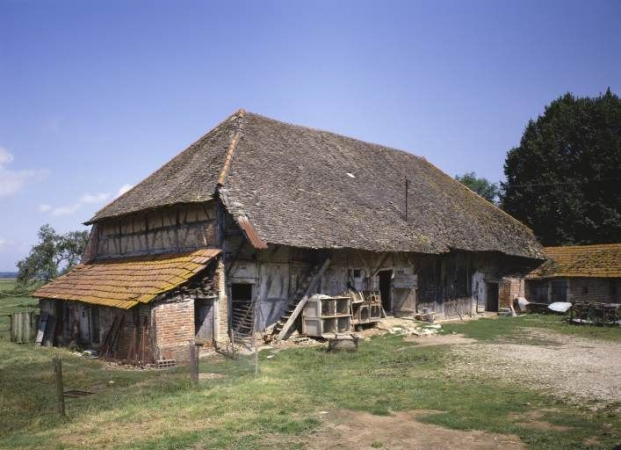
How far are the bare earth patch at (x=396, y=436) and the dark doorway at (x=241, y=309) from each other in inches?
353

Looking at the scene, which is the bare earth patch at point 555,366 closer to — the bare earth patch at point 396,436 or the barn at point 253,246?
the bare earth patch at point 396,436

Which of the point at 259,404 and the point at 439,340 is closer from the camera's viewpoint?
the point at 259,404

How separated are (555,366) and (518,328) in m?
9.17

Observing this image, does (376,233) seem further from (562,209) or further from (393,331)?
(562,209)

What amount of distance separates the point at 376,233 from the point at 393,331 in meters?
3.71

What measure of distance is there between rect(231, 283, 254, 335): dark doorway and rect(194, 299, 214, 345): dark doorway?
2.98 feet

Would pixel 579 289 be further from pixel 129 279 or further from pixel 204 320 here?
pixel 129 279

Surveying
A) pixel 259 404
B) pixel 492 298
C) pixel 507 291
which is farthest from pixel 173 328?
pixel 492 298

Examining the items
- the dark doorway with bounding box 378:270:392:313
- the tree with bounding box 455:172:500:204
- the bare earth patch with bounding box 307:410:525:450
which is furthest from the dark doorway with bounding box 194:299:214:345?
the tree with bounding box 455:172:500:204

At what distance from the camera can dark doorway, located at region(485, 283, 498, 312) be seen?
96.5 feet

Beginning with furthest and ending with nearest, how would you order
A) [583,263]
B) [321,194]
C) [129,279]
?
[583,263] → [321,194] → [129,279]

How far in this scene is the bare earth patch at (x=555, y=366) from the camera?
1036 cm

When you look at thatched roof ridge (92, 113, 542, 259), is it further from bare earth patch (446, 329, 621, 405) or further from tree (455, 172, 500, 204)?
tree (455, 172, 500, 204)

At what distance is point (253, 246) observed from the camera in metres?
16.4
